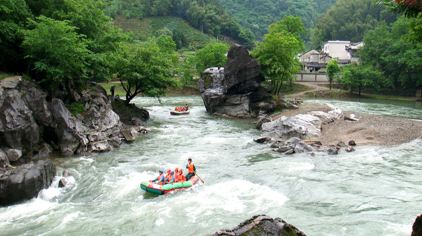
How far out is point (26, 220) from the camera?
18750 mm

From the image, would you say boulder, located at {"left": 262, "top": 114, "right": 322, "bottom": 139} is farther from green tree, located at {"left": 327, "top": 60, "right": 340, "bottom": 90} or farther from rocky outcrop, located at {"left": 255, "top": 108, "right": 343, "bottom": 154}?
green tree, located at {"left": 327, "top": 60, "right": 340, "bottom": 90}

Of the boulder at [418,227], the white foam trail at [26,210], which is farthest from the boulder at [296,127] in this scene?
the boulder at [418,227]

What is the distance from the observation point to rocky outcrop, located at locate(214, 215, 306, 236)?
9570 mm

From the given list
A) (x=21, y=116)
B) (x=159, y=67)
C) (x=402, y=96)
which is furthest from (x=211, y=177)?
(x=402, y=96)

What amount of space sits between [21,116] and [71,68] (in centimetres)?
641

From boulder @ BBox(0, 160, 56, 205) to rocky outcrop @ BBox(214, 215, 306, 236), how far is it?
15.1m

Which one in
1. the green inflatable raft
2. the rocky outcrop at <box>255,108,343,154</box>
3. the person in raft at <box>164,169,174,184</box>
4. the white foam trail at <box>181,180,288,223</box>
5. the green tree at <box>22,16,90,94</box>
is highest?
the green tree at <box>22,16,90,94</box>

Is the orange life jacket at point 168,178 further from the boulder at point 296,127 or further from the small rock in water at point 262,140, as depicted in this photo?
the boulder at point 296,127

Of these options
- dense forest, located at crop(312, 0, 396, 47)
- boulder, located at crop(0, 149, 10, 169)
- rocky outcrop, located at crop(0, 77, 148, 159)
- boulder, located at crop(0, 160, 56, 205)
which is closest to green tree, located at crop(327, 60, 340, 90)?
dense forest, located at crop(312, 0, 396, 47)

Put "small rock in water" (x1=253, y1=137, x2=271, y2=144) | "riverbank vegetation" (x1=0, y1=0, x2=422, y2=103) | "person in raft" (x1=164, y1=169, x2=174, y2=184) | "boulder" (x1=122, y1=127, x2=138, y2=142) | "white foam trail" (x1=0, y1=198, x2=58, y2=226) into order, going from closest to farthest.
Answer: "white foam trail" (x1=0, y1=198, x2=58, y2=226)
"person in raft" (x1=164, y1=169, x2=174, y2=184)
"riverbank vegetation" (x1=0, y1=0, x2=422, y2=103)
"small rock in water" (x1=253, y1=137, x2=271, y2=144)
"boulder" (x1=122, y1=127, x2=138, y2=142)

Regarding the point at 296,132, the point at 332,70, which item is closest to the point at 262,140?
the point at 296,132

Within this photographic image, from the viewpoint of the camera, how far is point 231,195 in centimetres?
2156

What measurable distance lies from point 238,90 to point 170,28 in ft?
321

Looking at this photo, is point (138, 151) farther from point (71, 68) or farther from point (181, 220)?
point (181, 220)
